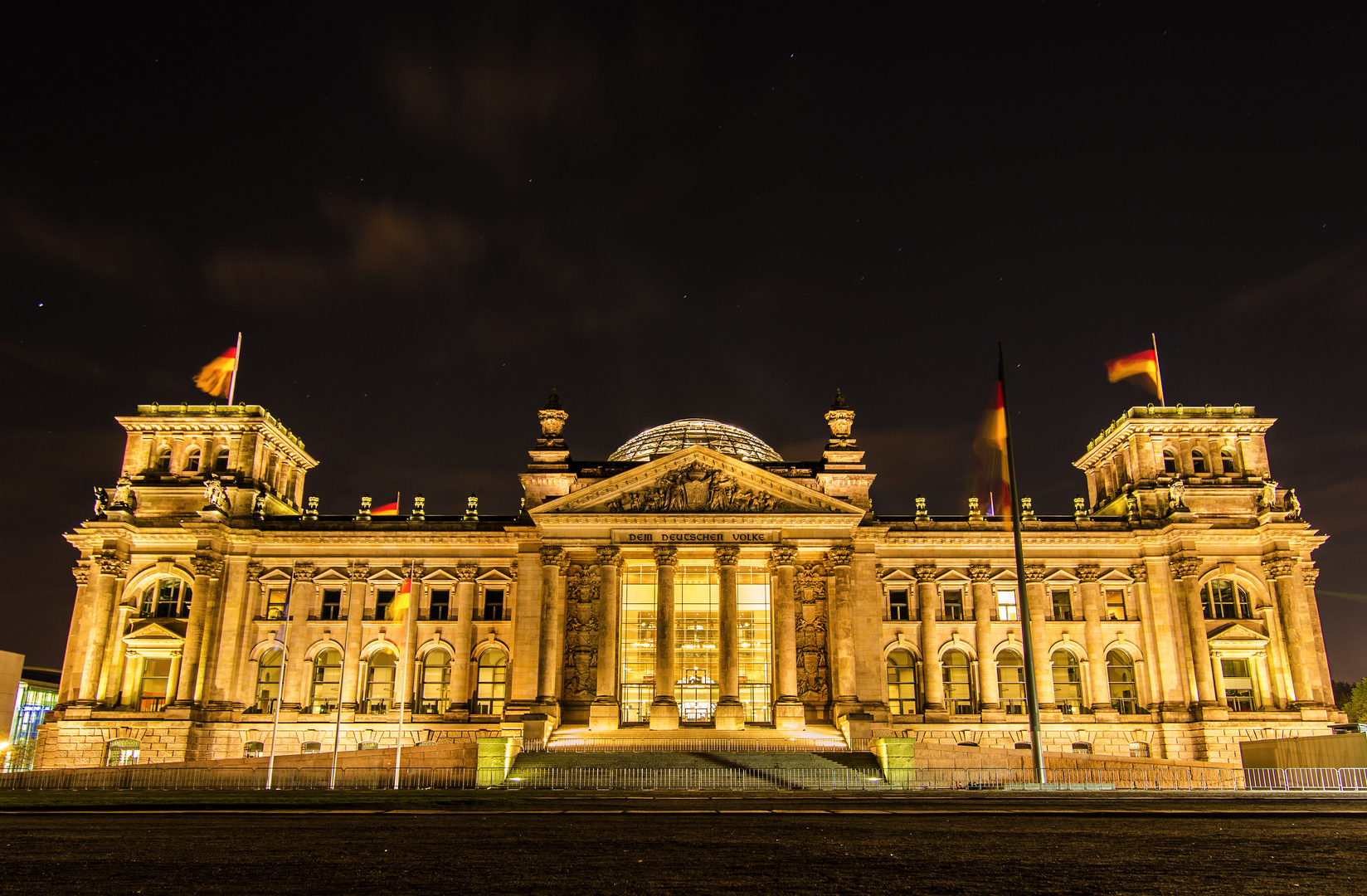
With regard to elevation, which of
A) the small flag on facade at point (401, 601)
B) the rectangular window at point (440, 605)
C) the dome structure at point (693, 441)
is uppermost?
the dome structure at point (693, 441)

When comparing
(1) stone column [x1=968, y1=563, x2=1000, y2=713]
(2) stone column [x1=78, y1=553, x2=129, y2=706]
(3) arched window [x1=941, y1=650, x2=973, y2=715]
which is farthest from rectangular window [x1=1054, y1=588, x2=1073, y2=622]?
(2) stone column [x1=78, y1=553, x2=129, y2=706]

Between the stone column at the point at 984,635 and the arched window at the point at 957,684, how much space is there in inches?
28.7

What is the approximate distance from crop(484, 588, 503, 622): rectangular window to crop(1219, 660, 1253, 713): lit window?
47137 mm

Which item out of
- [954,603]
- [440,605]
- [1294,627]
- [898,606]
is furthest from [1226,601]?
[440,605]

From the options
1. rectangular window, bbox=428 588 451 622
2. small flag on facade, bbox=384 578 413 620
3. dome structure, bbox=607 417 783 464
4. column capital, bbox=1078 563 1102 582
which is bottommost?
small flag on facade, bbox=384 578 413 620

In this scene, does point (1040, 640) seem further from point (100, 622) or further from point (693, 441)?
point (100, 622)

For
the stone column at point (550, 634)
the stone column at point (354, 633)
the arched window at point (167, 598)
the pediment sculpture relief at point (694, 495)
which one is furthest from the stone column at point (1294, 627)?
the arched window at point (167, 598)

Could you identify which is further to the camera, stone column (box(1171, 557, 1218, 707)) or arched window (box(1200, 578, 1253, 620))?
arched window (box(1200, 578, 1253, 620))

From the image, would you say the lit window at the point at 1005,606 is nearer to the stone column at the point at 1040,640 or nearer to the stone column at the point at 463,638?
the stone column at the point at 1040,640

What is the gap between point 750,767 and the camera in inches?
1751

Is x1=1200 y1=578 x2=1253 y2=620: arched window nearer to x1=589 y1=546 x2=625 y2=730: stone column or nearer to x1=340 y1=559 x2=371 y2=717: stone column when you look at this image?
x1=589 y1=546 x2=625 y2=730: stone column

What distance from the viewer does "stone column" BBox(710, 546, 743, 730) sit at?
5484 centimetres

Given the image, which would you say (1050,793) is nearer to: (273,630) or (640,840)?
(640,840)

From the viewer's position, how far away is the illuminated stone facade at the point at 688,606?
192 feet
